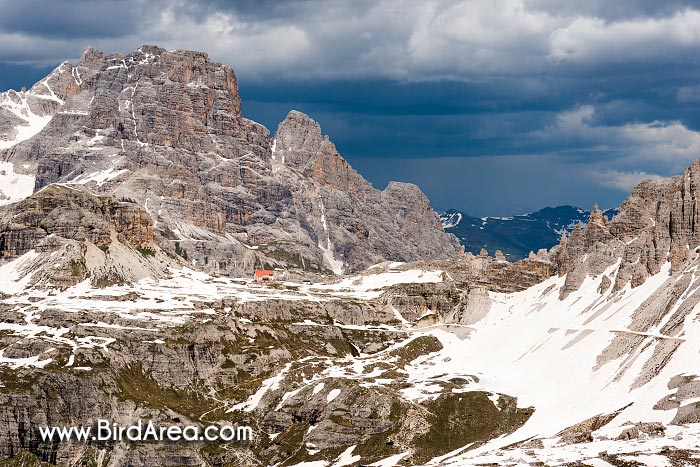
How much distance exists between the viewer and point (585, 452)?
169 m

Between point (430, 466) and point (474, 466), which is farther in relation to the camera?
point (430, 466)

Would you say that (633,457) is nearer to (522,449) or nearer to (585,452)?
(585,452)

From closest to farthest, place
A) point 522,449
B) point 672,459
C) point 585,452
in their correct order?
point 672,459 < point 585,452 < point 522,449

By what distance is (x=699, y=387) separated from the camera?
650 ft

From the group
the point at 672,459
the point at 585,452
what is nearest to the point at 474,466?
the point at 585,452

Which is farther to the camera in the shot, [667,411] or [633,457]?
[667,411]

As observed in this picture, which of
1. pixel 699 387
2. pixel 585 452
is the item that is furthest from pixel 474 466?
pixel 699 387

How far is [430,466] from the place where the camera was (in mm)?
195125

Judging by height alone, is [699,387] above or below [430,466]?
above

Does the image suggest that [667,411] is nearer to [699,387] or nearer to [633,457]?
[699,387]

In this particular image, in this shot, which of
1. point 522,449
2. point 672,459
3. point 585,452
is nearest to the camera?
point 672,459

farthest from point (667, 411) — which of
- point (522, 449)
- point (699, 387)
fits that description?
point (522, 449)

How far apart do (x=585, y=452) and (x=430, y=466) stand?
3615cm

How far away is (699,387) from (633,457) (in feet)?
159
